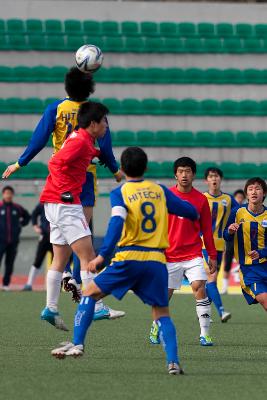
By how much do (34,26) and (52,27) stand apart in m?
0.45

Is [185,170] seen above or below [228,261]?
above

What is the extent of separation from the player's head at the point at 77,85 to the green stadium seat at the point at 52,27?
16577 mm

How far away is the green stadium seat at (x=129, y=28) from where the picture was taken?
25562 mm

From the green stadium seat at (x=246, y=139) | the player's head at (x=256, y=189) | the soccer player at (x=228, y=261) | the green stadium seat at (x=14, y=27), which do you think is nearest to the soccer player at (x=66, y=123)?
the player's head at (x=256, y=189)

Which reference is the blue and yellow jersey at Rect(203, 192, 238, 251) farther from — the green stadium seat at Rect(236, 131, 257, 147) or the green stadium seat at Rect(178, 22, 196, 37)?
the green stadium seat at Rect(178, 22, 196, 37)

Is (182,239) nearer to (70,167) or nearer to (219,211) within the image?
(70,167)

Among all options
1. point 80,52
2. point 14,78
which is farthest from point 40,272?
point 80,52

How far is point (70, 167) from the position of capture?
8.27m

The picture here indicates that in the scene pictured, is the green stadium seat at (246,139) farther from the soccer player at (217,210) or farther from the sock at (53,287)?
the sock at (53,287)

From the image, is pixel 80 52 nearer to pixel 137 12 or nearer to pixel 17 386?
pixel 17 386

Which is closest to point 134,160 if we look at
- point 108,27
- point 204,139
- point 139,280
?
point 139,280

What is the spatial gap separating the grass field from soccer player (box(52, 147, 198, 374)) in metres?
0.30

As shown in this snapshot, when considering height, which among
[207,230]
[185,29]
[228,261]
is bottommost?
[228,261]

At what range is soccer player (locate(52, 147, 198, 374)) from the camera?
6492 mm
